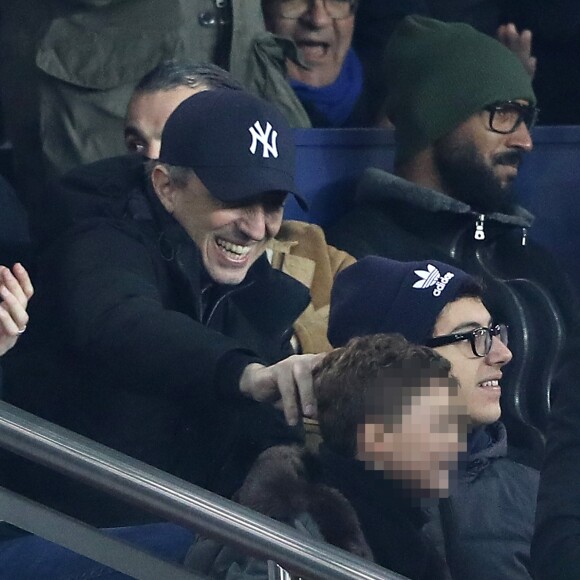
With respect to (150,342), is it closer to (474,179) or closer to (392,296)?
(392,296)

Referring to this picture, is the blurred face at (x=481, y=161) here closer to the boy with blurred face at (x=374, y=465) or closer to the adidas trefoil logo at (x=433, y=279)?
the adidas trefoil logo at (x=433, y=279)

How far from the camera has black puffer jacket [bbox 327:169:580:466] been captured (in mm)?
1991

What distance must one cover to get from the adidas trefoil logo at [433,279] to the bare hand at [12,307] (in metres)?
0.47

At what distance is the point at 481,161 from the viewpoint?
222 cm

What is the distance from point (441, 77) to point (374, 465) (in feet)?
2.48

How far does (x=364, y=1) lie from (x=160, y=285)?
66 centimetres

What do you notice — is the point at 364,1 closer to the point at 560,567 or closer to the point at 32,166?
the point at 32,166

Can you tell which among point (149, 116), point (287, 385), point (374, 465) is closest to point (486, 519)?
point (374, 465)

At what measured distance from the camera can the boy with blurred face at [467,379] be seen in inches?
70.4

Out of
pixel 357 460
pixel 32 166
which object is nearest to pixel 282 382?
pixel 357 460

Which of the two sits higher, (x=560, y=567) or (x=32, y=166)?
(x=32, y=166)

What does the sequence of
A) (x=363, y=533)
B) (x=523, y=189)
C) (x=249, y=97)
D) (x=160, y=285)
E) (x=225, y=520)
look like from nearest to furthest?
1. (x=225, y=520)
2. (x=363, y=533)
3. (x=160, y=285)
4. (x=249, y=97)
5. (x=523, y=189)

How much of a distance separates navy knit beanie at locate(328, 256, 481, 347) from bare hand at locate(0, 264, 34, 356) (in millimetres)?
361

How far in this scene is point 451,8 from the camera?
230cm
